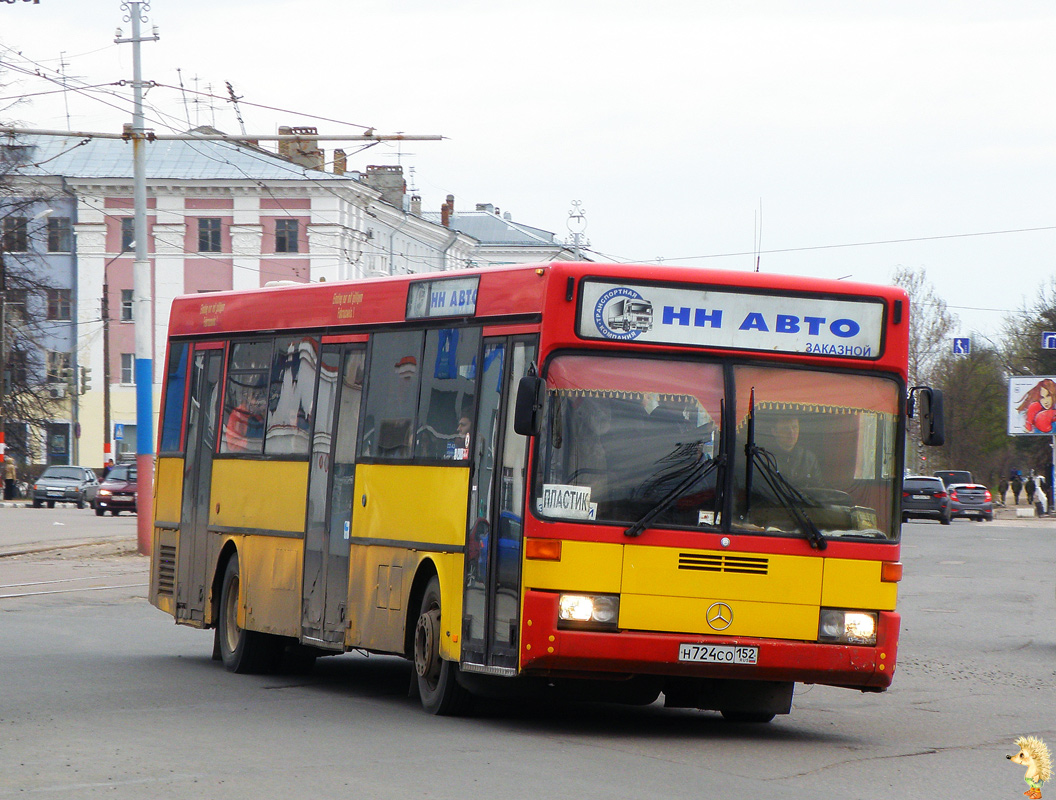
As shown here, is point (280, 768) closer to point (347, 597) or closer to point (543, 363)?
point (543, 363)

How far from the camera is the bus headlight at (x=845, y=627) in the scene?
396 inches

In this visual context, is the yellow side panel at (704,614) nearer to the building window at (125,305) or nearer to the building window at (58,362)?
the building window at (58,362)

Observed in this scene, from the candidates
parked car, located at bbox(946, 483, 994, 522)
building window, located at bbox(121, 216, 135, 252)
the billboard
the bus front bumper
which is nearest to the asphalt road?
the bus front bumper

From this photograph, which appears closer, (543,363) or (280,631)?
(543,363)

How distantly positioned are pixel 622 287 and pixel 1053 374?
7178cm

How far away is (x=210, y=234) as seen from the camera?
72875 millimetres

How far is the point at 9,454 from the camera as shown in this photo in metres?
61.8

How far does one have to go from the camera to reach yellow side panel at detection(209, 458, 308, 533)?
1309 centimetres

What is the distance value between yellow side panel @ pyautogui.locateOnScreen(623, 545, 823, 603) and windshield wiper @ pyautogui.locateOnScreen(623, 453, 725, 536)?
0.11 meters

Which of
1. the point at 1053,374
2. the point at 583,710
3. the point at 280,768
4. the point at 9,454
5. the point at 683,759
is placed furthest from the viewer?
the point at 1053,374

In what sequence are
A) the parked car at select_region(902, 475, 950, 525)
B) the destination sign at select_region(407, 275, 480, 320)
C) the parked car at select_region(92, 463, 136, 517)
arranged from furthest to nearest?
the parked car at select_region(902, 475, 950, 525)
the parked car at select_region(92, 463, 136, 517)
the destination sign at select_region(407, 275, 480, 320)

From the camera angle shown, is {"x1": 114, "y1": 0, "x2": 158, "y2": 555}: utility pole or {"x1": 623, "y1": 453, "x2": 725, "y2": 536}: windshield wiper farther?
{"x1": 114, "y1": 0, "x2": 158, "y2": 555}: utility pole

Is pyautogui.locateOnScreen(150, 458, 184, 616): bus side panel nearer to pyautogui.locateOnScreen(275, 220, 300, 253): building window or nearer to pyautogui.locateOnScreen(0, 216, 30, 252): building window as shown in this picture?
pyautogui.locateOnScreen(0, 216, 30, 252): building window

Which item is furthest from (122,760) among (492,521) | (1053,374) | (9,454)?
(1053,374)
